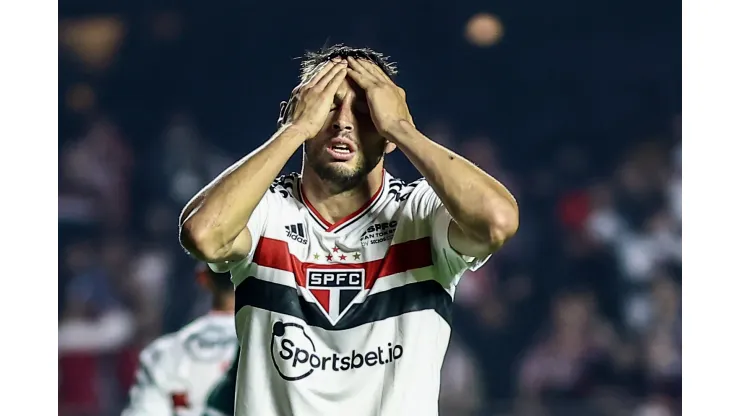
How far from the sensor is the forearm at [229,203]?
1.86 meters

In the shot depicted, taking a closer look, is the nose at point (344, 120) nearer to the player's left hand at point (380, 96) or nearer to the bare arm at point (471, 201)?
the player's left hand at point (380, 96)

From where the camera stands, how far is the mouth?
2.04 m

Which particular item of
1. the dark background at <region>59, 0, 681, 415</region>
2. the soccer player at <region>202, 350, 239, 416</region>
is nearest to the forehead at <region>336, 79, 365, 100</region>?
the soccer player at <region>202, 350, 239, 416</region>

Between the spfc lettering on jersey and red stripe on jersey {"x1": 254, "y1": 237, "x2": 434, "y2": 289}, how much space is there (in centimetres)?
1

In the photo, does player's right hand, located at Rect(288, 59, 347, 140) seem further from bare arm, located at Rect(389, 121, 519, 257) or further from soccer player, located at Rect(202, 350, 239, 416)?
soccer player, located at Rect(202, 350, 239, 416)

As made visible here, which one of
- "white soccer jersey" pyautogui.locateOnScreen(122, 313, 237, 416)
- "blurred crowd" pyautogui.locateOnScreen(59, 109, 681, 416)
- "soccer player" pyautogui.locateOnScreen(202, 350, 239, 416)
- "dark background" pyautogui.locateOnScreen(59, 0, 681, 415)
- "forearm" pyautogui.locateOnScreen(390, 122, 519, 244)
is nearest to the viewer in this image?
"forearm" pyautogui.locateOnScreen(390, 122, 519, 244)

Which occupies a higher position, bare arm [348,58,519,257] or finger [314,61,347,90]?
finger [314,61,347,90]

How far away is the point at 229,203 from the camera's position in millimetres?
1856

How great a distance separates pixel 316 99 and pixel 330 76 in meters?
0.07

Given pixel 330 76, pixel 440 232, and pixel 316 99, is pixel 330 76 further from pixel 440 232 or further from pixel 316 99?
pixel 440 232

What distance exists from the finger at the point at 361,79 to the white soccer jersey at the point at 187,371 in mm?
2097

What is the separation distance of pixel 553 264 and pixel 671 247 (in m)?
0.71

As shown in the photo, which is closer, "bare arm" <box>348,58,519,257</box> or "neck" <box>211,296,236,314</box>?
"bare arm" <box>348,58,519,257</box>

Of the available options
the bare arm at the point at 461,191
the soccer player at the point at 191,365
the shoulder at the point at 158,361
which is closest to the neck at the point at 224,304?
the soccer player at the point at 191,365
